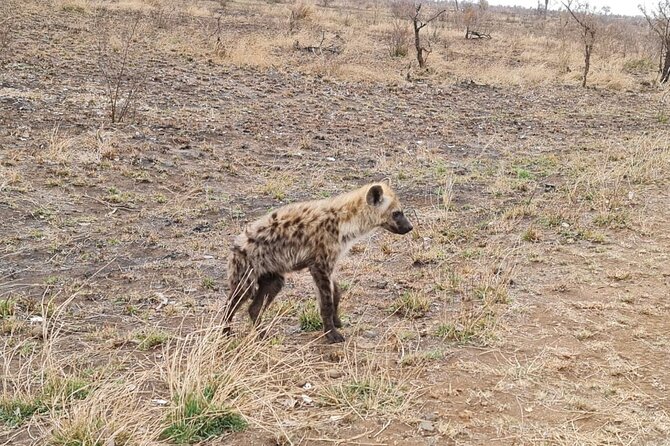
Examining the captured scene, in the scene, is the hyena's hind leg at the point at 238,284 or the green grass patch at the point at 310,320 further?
the green grass patch at the point at 310,320

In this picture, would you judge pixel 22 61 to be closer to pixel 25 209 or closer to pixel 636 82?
pixel 25 209

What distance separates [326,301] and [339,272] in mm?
1487

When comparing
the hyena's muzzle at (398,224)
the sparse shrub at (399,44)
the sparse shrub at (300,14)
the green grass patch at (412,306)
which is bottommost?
the green grass patch at (412,306)

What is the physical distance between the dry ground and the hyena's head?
1.88 ft

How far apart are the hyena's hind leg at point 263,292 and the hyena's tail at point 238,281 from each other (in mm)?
65

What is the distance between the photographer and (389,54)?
20.3m

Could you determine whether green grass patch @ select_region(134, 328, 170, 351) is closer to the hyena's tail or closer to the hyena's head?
the hyena's tail

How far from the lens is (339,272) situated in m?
5.99

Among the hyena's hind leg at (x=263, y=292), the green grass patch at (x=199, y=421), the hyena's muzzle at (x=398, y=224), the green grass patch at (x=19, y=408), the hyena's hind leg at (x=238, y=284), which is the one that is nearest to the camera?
the green grass patch at (x=199, y=421)

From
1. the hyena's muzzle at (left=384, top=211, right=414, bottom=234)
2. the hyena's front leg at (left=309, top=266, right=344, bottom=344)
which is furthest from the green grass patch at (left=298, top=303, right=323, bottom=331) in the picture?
the hyena's muzzle at (left=384, top=211, right=414, bottom=234)

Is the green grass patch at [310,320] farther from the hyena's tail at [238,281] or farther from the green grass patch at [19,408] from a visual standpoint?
the green grass patch at [19,408]

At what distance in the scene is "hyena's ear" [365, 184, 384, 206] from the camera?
488 cm

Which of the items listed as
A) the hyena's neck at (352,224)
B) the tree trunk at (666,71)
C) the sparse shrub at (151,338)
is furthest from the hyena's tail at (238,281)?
the tree trunk at (666,71)

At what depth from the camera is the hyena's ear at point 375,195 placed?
4883 millimetres
